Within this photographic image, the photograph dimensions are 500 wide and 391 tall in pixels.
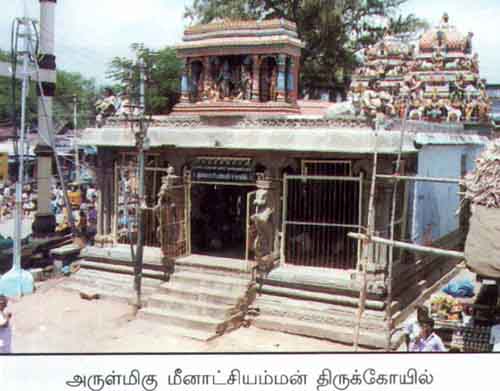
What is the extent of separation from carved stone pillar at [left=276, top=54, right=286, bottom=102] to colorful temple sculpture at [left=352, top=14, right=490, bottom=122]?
4.41 m

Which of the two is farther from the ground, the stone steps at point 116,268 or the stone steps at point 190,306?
the stone steps at point 116,268

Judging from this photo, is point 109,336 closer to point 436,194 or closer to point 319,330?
point 319,330

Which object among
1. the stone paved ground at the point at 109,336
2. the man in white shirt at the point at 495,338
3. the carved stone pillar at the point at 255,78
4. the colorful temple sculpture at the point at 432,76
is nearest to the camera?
the man in white shirt at the point at 495,338

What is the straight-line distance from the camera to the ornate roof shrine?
1575cm

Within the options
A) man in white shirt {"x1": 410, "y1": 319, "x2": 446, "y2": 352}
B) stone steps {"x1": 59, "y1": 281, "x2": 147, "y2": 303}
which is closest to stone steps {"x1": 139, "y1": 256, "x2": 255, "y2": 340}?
stone steps {"x1": 59, "y1": 281, "x2": 147, "y2": 303}

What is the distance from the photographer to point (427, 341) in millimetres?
8469

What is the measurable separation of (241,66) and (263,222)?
5881 mm

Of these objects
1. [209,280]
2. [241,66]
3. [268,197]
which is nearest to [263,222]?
[268,197]

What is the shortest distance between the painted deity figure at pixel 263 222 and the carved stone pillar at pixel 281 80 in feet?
15.8

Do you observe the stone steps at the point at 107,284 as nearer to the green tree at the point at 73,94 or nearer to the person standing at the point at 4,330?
the person standing at the point at 4,330

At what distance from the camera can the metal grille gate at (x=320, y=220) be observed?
12.9 metres

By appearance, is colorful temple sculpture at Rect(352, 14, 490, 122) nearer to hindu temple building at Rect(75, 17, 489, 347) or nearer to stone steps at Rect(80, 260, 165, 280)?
hindu temple building at Rect(75, 17, 489, 347)

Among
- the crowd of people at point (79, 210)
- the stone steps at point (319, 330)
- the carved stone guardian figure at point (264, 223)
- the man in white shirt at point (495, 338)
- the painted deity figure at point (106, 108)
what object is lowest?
the stone steps at point (319, 330)

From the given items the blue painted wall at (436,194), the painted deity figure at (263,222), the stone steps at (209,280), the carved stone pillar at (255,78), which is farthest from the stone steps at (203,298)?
the carved stone pillar at (255,78)
